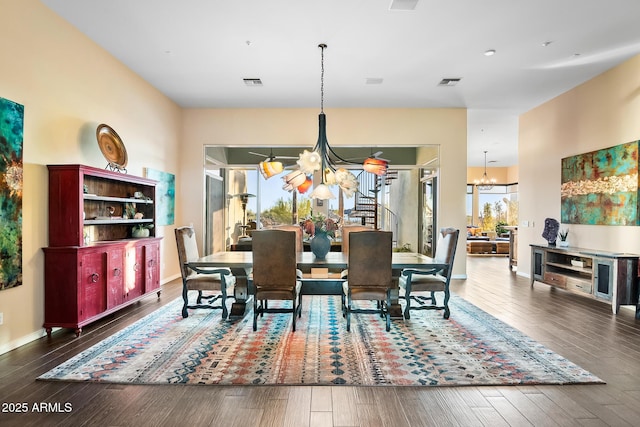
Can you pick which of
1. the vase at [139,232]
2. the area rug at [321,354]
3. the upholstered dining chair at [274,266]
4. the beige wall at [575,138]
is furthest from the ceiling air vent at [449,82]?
the vase at [139,232]

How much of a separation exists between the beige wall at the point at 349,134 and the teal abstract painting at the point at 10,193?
4.04 m

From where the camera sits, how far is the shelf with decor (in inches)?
145

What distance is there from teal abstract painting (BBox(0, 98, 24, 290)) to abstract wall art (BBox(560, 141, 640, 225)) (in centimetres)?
681

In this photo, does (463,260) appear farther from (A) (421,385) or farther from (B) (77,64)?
(B) (77,64)

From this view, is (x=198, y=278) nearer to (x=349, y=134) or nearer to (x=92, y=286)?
(x=92, y=286)

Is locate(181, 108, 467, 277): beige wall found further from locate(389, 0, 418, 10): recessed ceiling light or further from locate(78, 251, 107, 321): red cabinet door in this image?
locate(389, 0, 418, 10): recessed ceiling light

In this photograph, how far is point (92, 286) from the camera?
388 cm

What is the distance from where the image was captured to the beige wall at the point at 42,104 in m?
3.41

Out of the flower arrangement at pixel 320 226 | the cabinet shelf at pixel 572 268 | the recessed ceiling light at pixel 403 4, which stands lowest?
the cabinet shelf at pixel 572 268

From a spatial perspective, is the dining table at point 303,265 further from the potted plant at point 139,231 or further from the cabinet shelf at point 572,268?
the cabinet shelf at point 572,268

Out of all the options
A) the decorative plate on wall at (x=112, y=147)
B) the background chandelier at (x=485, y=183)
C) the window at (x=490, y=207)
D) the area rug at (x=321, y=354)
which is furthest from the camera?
the window at (x=490, y=207)

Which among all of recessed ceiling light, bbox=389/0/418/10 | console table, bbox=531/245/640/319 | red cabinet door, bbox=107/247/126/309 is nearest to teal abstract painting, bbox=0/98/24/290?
red cabinet door, bbox=107/247/126/309

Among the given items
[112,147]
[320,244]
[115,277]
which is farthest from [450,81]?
[115,277]

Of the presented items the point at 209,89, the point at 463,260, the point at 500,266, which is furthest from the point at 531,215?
the point at 209,89
